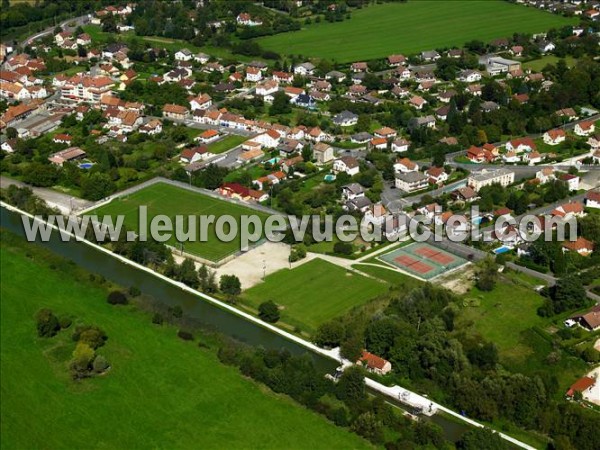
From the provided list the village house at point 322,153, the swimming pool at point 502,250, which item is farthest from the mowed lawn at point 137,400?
the village house at point 322,153

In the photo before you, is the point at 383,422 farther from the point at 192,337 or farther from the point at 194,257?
the point at 194,257

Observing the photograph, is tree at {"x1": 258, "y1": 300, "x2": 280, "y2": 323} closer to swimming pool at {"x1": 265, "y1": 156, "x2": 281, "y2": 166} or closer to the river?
the river

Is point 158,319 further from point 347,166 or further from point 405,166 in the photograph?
point 405,166

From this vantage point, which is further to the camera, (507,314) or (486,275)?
(486,275)

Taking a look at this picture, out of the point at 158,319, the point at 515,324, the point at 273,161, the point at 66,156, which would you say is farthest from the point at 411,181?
the point at 66,156

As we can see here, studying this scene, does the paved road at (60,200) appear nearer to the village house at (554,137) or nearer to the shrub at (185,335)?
the shrub at (185,335)

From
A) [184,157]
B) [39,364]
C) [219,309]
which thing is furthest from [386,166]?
[39,364]
